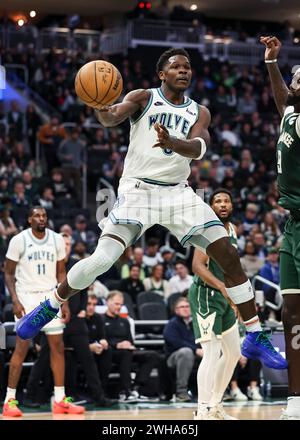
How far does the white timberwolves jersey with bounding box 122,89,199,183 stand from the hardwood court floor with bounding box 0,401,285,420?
2682mm

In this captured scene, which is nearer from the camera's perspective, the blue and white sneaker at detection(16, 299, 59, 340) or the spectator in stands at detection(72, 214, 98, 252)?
the blue and white sneaker at detection(16, 299, 59, 340)

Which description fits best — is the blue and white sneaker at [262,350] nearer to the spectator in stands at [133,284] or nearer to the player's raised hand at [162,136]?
the player's raised hand at [162,136]

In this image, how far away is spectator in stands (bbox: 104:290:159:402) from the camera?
39.7 ft

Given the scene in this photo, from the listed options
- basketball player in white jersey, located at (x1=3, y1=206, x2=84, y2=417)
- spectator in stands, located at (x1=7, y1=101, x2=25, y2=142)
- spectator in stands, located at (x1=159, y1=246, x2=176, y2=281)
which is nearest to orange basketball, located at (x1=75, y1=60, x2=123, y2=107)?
basketball player in white jersey, located at (x1=3, y1=206, x2=84, y2=417)

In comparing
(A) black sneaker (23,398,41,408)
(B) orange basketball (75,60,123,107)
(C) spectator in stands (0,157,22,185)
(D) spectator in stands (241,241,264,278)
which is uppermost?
(B) orange basketball (75,60,123,107)

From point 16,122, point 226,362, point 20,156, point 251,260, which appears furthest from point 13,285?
point 16,122

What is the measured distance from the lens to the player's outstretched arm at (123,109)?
6.98 metres

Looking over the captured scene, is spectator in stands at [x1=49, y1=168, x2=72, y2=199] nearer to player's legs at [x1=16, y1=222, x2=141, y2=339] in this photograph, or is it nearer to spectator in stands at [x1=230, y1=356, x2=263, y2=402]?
spectator in stands at [x1=230, y1=356, x2=263, y2=402]

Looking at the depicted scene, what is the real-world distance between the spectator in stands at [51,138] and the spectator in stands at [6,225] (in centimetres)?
478

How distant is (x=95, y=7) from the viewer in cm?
2945

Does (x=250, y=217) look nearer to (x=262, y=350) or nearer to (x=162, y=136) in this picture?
(x=262, y=350)

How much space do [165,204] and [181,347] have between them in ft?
17.0

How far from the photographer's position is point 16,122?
20.9 metres

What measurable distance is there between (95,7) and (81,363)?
19.6m
